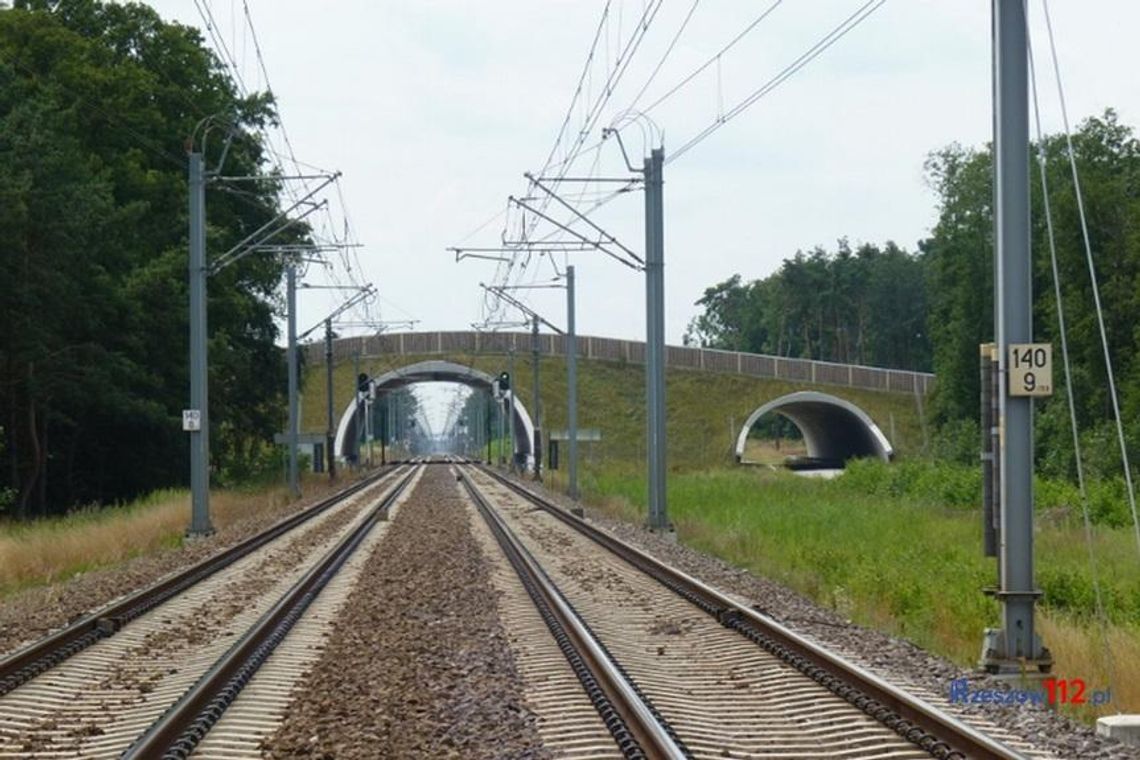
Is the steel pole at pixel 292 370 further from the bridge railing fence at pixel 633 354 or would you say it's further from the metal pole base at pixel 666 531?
the bridge railing fence at pixel 633 354

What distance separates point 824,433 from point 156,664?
302 feet

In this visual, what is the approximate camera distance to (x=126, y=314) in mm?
40969

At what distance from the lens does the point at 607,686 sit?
10.3 m

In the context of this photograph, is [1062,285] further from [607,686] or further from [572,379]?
[607,686]

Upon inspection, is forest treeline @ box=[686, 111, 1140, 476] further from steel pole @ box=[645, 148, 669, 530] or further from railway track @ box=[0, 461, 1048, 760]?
railway track @ box=[0, 461, 1048, 760]

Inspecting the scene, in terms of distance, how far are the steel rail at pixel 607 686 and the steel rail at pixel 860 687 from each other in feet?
4.25

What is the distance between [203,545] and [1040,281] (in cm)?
5519

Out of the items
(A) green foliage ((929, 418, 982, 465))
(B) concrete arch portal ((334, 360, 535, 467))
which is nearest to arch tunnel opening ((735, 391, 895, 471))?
(A) green foliage ((929, 418, 982, 465))

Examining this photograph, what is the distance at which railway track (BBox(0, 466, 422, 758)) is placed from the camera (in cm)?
922

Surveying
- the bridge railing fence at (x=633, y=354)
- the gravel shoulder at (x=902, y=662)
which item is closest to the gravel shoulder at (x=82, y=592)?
the gravel shoulder at (x=902, y=662)

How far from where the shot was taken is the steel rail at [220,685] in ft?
28.1

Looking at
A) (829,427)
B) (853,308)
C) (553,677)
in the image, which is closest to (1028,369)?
(553,677)

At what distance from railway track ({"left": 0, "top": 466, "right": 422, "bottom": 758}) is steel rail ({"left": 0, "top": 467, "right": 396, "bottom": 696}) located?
0.02 metres

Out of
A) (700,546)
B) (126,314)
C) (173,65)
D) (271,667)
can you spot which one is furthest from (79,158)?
(271,667)
